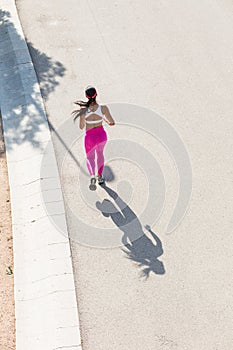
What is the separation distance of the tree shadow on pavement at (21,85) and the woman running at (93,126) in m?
1.28

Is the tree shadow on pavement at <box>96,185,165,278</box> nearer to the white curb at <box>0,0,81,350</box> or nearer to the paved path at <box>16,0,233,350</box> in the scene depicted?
the paved path at <box>16,0,233,350</box>

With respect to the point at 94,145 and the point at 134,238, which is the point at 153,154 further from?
the point at 134,238

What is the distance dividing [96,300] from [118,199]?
70.1 inches

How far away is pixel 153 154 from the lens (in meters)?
7.93

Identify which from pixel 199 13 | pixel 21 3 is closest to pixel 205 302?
pixel 199 13

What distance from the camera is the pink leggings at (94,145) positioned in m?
6.88

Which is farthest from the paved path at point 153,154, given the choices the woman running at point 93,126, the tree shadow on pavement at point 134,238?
the woman running at point 93,126

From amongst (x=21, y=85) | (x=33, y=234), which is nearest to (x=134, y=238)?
(x=33, y=234)

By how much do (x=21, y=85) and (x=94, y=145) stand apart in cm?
312

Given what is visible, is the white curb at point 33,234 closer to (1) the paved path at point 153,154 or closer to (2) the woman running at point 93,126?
(1) the paved path at point 153,154

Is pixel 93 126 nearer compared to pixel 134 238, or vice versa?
pixel 134 238

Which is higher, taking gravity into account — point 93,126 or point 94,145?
point 93,126

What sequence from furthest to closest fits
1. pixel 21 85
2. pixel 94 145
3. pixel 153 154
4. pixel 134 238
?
pixel 21 85 → pixel 153 154 → pixel 94 145 → pixel 134 238

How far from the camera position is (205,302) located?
A: 5922 mm
